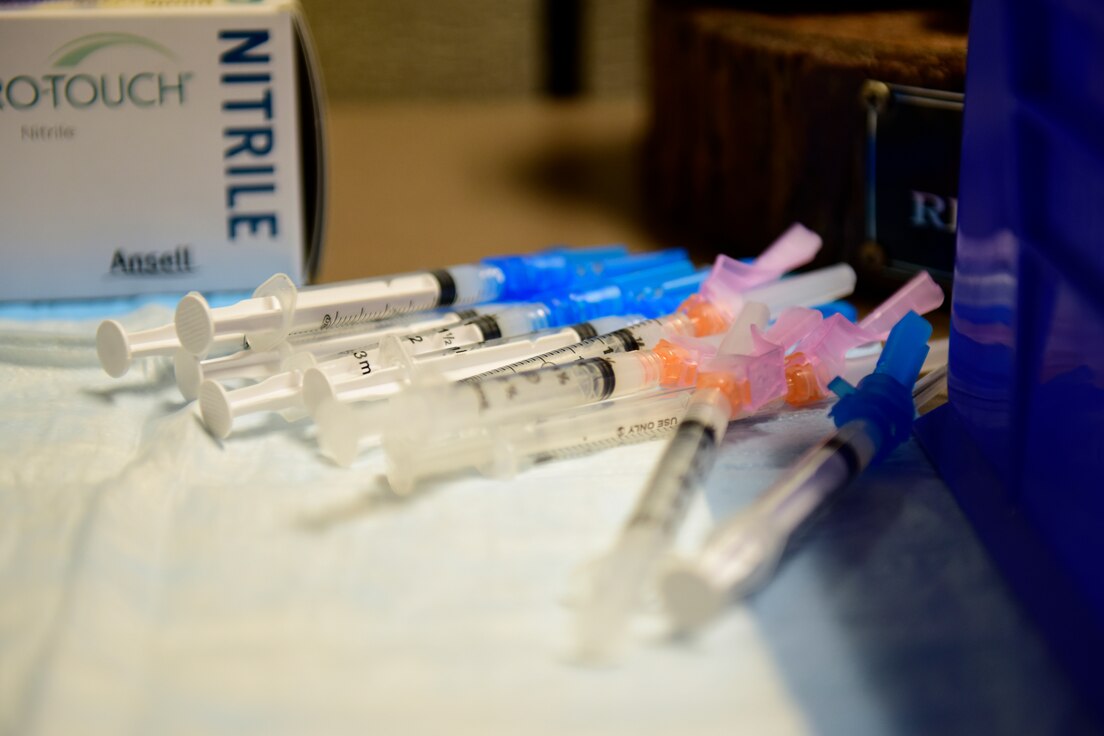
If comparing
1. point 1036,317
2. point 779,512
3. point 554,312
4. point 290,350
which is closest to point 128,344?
point 290,350

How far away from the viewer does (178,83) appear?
3.20 feet

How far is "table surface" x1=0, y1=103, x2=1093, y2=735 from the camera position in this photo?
0.54 metres

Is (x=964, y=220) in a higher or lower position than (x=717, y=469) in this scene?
higher

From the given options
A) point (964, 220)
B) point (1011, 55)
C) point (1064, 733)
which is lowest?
point (1064, 733)

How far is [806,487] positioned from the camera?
66 cm

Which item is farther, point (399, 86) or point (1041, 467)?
point (399, 86)

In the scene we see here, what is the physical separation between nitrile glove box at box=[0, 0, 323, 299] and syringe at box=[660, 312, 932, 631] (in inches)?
21.7

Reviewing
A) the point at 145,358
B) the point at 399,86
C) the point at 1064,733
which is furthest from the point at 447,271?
the point at 399,86

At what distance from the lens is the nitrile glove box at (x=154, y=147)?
956 millimetres

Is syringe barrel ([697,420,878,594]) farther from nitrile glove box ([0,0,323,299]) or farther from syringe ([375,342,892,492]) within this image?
nitrile glove box ([0,0,323,299])

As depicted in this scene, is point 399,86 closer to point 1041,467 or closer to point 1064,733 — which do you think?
point 1041,467

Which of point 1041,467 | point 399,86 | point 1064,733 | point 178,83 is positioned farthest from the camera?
point 399,86

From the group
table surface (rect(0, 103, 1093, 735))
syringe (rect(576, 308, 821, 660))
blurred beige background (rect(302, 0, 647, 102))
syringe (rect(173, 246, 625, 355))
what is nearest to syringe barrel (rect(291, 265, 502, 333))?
syringe (rect(173, 246, 625, 355))

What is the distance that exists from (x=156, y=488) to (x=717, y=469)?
1.19ft
